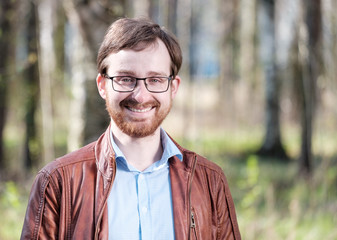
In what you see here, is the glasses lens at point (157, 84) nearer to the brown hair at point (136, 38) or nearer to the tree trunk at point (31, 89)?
the brown hair at point (136, 38)

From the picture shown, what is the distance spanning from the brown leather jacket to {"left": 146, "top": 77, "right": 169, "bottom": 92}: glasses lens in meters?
0.29

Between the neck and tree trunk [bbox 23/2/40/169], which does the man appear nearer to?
the neck

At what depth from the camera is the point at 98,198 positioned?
2068 millimetres

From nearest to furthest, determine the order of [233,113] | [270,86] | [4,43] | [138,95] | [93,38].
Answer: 1. [138,95]
2. [93,38]
3. [4,43]
4. [233,113]
5. [270,86]

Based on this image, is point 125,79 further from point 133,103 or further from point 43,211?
point 43,211

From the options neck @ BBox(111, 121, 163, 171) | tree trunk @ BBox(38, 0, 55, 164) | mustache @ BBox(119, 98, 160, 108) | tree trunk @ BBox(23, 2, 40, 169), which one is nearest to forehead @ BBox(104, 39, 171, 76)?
mustache @ BBox(119, 98, 160, 108)

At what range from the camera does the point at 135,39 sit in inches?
84.7

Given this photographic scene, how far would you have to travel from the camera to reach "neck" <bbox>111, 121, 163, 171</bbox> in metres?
2.23

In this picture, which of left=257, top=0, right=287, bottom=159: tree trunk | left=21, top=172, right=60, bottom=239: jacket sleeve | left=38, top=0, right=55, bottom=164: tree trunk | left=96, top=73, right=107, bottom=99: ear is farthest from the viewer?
left=257, top=0, right=287, bottom=159: tree trunk

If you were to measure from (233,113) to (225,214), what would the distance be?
32.6 ft

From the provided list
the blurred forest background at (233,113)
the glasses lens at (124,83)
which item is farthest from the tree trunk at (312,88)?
the glasses lens at (124,83)

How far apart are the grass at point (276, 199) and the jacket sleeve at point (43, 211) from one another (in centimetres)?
264

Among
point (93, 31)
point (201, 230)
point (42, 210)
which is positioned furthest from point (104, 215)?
point (93, 31)

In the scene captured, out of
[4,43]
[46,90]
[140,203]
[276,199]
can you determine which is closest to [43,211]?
[140,203]
